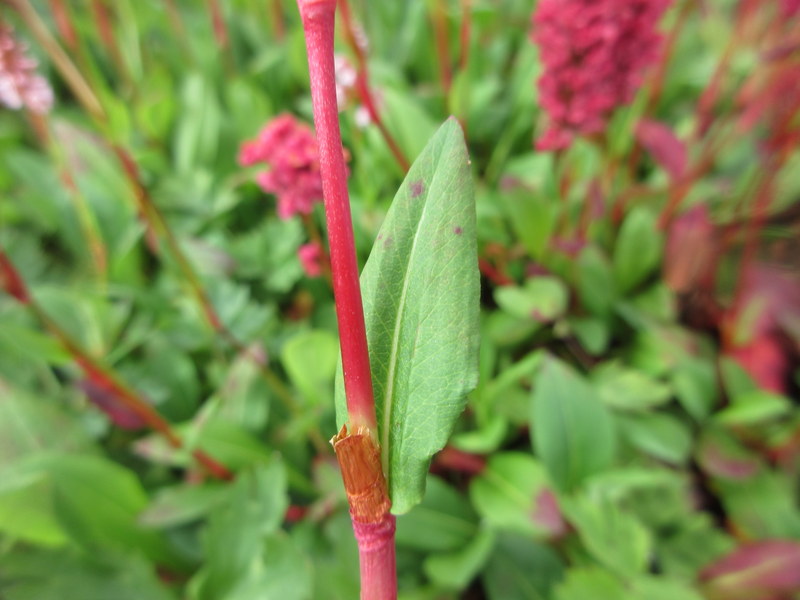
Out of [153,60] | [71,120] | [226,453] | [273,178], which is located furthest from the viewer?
[153,60]

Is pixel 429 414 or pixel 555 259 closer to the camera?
pixel 429 414

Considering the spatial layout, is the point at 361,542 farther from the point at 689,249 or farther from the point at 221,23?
the point at 221,23

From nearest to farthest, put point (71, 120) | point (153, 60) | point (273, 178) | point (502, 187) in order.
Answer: point (273, 178), point (502, 187), point (71, 120), point (153, 60)

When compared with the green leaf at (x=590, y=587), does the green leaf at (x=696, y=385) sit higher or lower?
higher

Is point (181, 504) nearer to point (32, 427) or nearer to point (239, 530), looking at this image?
point (239, 530)

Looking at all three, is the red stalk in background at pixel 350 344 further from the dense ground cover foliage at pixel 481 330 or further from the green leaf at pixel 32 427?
the green leaf at pixel 32 427

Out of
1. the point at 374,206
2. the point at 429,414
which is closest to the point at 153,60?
the point at 374,206

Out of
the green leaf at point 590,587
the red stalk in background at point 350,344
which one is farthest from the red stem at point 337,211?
the green leaf at point 590,587

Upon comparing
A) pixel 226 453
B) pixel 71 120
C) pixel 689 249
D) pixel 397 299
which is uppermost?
pixel 71 120
